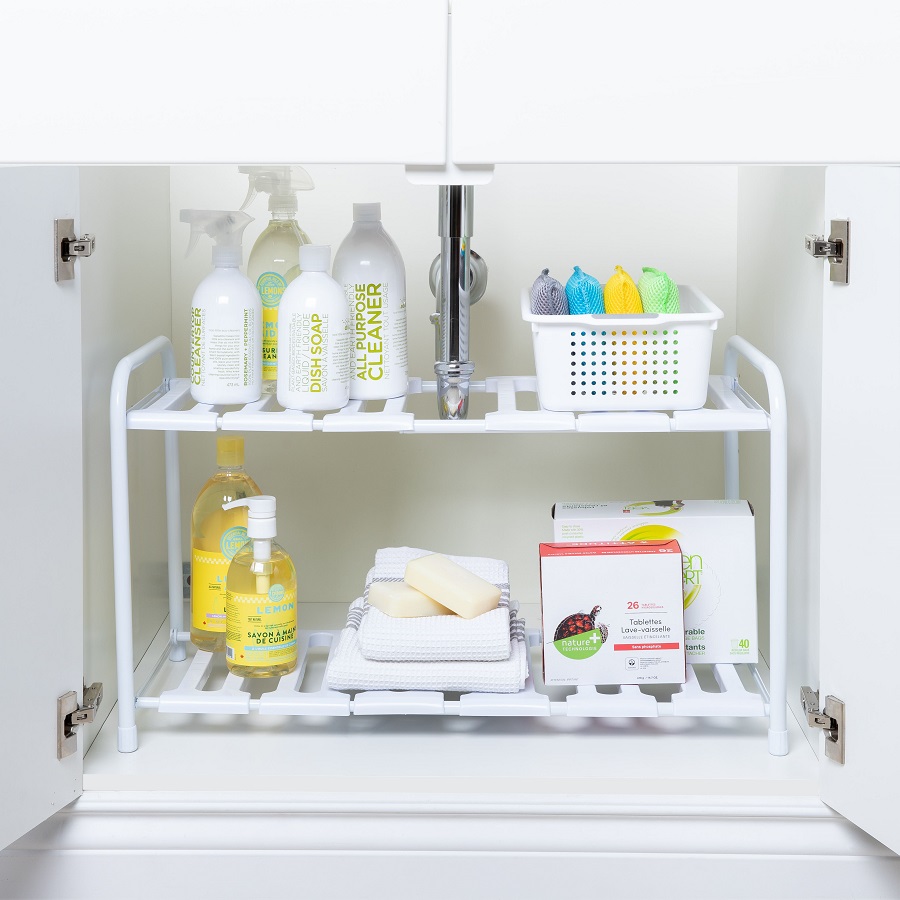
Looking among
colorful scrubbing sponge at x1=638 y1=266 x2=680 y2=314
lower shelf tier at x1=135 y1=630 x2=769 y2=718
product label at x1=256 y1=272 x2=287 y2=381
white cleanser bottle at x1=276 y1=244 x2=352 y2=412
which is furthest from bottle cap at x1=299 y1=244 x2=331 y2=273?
lower shelf tier at x1=135 y1=630 x2=769 y2=718

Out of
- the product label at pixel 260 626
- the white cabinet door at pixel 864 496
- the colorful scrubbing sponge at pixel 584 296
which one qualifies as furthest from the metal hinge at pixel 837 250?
the product label at pixel 260 626

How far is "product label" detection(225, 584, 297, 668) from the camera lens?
1306mm

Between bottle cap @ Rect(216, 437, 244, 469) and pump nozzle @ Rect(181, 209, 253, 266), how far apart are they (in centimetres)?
23

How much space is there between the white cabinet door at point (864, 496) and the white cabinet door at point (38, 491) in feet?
2.33

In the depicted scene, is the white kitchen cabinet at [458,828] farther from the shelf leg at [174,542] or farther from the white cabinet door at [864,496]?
the shelf leg at [174,542]

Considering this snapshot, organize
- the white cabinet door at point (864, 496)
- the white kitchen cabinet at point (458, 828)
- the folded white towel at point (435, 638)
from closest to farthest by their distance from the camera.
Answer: the white cabinet door at point (864, 496) < the white kitchen cabinet at point (458, 828) < the folded white towel at point (435, 638)

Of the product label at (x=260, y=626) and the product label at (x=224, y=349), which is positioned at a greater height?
the product label at (x=224, y=349)

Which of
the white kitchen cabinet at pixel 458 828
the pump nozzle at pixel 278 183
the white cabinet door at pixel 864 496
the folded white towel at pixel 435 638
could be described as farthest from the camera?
the pump nozzle at pixel 278 183

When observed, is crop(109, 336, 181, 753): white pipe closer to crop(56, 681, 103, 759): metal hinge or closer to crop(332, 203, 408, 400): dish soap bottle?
crop(56, 681, 103, 759): metal hinge

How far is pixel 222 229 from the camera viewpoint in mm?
1314

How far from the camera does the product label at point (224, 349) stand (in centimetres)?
126
